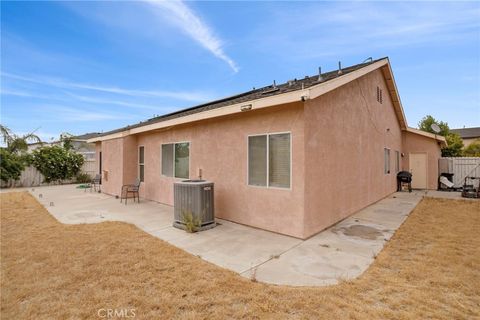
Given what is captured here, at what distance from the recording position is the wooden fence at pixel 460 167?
13.9 metres

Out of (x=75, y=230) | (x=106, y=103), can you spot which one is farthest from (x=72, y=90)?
(x=75, y=230)

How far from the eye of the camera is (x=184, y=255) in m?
4.17

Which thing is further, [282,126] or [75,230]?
[75,230]

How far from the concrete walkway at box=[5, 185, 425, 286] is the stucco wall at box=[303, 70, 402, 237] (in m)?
0.53

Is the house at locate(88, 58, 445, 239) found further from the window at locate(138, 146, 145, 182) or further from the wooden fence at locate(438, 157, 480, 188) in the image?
the wooden fence at locate(438, 157, 480, 188)

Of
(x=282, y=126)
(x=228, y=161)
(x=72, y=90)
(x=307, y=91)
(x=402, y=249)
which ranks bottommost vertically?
(x=402, y=249)

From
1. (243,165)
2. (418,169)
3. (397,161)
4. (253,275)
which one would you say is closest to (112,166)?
(243,165)

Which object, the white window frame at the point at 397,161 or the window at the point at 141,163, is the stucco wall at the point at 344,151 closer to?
the white window frame at the point at 397,161

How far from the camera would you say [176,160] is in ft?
27.8

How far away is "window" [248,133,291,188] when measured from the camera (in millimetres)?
5305

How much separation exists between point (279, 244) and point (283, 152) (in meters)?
1.97

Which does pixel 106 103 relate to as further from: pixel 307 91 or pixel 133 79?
pixel 307 91

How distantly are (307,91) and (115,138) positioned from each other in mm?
9765

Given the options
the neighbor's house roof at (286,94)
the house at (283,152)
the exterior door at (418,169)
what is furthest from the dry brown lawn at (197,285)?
the exterior door at (418,169)
